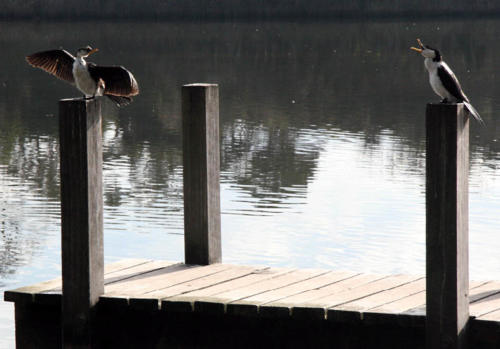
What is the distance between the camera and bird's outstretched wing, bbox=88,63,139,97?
279 inches

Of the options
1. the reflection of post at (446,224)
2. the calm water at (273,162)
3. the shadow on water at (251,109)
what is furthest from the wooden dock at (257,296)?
the shadow on water at (251,109)

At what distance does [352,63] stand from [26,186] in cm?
2412

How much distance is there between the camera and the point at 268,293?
6.84 meters

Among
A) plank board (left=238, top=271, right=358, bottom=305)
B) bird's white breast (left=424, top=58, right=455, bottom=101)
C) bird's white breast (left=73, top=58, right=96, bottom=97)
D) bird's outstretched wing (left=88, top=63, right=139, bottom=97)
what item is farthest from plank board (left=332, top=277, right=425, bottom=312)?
bird's white breast (left=73, top=58, right=96, bottom=97)

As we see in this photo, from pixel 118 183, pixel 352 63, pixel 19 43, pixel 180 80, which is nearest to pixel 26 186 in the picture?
pixel 118 183

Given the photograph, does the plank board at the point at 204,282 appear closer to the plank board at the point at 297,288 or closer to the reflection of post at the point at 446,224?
the plank board at the point at 297,288

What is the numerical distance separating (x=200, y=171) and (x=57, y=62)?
1195 millimetres

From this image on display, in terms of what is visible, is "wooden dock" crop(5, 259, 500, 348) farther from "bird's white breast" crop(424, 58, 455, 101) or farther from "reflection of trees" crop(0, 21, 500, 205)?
"reflection of trees" crop(0, 21, 500, 205)

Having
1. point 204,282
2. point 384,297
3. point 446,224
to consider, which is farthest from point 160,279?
point 446,224

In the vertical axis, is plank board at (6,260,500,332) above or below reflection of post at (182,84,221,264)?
below

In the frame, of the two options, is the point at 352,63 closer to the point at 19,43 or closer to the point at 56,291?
the point at 19,43

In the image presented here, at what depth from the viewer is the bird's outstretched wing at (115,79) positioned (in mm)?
7078

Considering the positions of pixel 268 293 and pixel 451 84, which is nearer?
pixel 451 84

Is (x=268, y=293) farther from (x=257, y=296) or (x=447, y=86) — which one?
(x=447, y=86)
